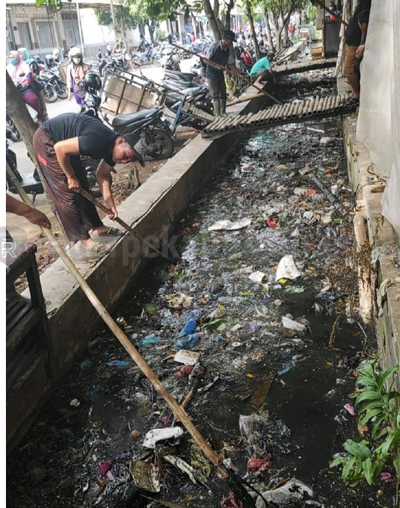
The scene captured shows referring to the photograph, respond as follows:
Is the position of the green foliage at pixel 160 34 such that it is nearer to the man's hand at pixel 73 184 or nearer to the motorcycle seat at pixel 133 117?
the motorcycle seat at pixel 133 117

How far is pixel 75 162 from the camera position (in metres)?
4.26

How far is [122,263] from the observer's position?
4422mm

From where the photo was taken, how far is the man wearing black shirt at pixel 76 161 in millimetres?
4012

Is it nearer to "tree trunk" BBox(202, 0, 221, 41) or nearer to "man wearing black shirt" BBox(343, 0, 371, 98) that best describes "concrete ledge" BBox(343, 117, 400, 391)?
"man wearing black shirt" BBox(343, 0, 371, 98)

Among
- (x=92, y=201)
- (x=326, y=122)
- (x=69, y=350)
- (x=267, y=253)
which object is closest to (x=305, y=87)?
(x=326, y=122)

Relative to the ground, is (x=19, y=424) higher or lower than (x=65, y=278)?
lower

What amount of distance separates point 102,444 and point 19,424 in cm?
48

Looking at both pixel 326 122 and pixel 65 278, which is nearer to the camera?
pixel 65 278

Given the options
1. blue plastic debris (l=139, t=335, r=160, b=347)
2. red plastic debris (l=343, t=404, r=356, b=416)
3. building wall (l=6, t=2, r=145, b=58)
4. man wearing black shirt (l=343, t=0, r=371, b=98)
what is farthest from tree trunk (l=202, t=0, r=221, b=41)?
building wall (l=6, t=2, r=145, b=58)

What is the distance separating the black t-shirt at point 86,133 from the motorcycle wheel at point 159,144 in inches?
156

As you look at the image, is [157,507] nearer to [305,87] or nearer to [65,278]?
[65,278]

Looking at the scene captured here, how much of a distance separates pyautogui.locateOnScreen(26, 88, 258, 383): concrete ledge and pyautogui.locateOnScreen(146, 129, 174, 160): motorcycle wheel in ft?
2.27

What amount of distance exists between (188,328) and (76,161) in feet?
5.63

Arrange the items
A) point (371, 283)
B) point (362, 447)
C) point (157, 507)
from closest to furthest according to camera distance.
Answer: point (362, 447) → point (157, 507) → point (371, 283)
